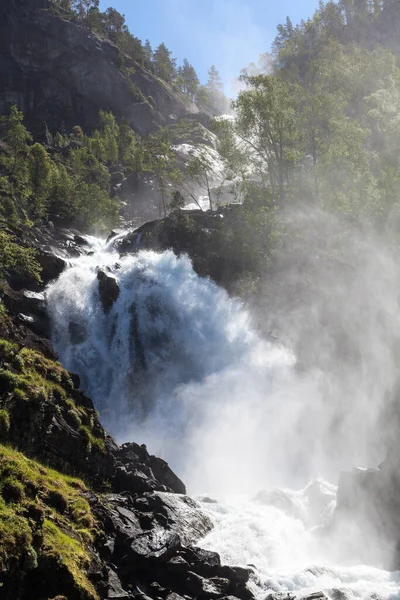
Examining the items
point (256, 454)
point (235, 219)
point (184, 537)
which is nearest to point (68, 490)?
point (184, 537)

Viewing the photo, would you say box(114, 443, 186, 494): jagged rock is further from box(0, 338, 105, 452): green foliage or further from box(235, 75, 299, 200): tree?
box(235, 75, 299, 200): tree

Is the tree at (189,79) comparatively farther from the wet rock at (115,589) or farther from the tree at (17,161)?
the wet rock at (115,589)

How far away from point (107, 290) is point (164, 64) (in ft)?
453

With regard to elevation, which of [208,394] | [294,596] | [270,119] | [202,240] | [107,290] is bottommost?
[294,596]

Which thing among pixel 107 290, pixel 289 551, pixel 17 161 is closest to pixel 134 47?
pixel 17 161

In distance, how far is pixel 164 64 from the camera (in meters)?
166

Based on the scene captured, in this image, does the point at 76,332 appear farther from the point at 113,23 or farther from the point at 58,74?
the point at 113,23

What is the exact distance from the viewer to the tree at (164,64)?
539ft

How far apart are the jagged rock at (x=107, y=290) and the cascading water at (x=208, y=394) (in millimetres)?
502

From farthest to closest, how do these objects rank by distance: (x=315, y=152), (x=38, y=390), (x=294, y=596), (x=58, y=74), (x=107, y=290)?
1. (x=58, y=74)
2. (x=315, y=152)
3. (x=107, y=290)
4. (x=38, y=390)
5. (x=294, y=596)

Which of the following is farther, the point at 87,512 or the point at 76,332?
the point at 76,332

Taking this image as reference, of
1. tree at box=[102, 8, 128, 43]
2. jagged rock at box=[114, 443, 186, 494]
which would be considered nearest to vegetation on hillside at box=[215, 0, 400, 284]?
jagged rock at box=[114, 443, 186, 494]

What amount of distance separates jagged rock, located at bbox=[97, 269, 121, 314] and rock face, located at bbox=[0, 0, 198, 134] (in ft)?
247

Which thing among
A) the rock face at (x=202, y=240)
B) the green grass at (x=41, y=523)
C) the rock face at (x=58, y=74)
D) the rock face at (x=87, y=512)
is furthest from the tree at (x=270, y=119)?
the rock face at (x=58, y=74)
